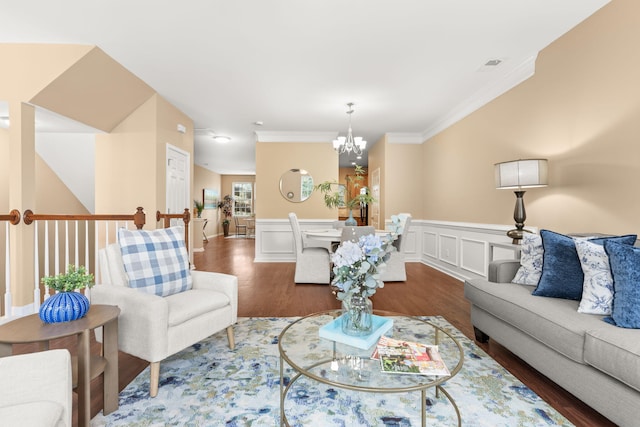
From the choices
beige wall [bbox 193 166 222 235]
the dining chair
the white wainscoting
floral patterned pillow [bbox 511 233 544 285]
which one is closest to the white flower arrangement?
floral patterned pillow [bbox 511 233 544 285]

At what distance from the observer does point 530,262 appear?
227 centimetres

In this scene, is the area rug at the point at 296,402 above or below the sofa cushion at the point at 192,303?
below

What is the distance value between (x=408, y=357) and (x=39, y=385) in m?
1.34

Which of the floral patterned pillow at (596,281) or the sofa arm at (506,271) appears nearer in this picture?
the floral patterned pillow at (596,281)

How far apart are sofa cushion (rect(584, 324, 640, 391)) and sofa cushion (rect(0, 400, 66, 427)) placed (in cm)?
212

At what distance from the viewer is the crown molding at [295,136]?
603cm

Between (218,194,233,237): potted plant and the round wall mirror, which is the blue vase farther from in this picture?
(218,194,233,237): potted plant

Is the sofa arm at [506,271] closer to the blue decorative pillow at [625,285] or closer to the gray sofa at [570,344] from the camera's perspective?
the gray sofa at [570,344]

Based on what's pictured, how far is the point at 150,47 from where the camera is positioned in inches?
116

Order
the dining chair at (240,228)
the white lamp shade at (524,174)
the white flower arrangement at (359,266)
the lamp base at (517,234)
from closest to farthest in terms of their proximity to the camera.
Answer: the white flower arrangement at (359,266)
the white lamp shade at (524,174)
the lamp base at (517,234)
the dining chair at (240,228)

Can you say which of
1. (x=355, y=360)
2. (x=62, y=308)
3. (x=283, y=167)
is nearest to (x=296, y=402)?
(x=355, y=360)

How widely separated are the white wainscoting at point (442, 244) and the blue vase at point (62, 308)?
10.2ft

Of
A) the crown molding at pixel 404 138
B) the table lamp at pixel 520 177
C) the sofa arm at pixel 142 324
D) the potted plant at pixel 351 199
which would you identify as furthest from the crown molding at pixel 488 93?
the sofa arm at pixel 142 324

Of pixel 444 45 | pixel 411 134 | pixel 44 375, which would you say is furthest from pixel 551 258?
pixel 411 134
